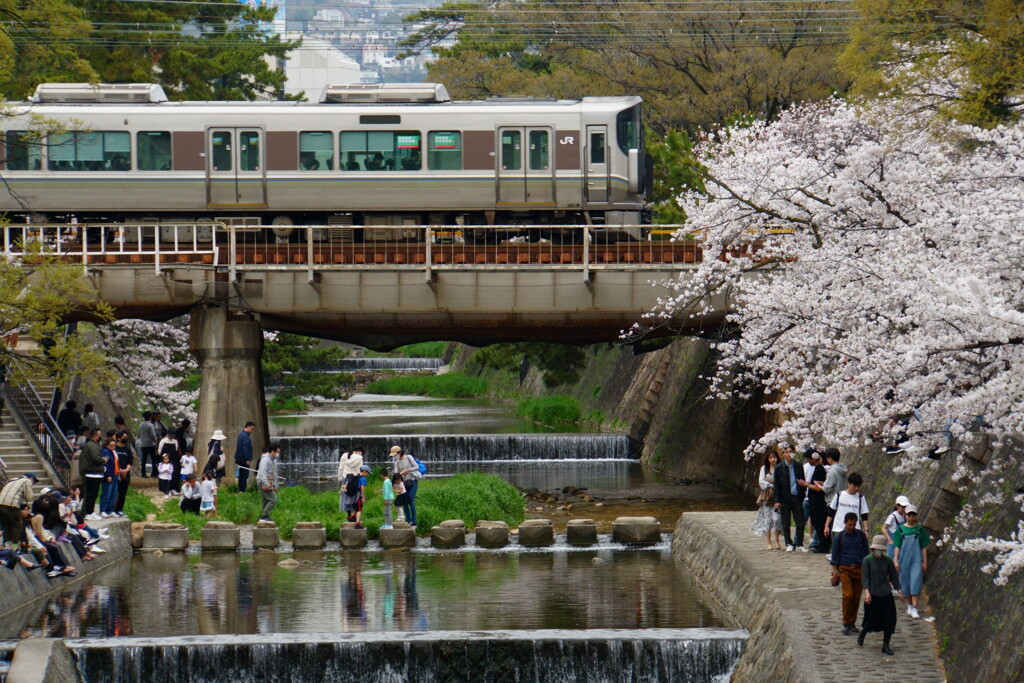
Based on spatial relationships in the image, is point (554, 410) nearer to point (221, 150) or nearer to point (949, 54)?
point (221, 150)

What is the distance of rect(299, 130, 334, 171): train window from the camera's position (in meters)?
32.5

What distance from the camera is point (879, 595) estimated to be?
1459 cm

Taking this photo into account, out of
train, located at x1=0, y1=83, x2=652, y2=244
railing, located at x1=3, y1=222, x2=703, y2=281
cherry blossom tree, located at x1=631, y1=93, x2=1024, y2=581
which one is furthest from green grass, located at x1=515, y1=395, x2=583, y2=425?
cherry blossom tree, located at x1=631, y1=93, x2=1024, y2=581

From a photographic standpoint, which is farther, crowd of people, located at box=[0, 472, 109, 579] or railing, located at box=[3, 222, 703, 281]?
railing, located at box=[3, 222, 703, 281]

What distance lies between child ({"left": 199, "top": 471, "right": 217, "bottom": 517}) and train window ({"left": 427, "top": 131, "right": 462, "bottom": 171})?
9.36 metres

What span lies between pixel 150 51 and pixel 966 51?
39484 mm

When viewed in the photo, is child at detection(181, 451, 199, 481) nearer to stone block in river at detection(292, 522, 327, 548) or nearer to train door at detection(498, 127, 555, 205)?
stone block in river at detection(292, 522, 327, 548)

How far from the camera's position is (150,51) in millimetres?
53750

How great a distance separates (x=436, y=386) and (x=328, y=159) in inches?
1672

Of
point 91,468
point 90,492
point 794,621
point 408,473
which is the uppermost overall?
point 794,621

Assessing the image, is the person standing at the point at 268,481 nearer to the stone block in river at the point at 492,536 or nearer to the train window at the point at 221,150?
the stone block in river at the point at 492,536

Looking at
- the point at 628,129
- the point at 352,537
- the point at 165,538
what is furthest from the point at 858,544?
the point at 628,129

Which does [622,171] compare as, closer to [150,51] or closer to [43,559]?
[43,559]

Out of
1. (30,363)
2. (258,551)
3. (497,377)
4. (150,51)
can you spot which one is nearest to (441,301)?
(258,551)
